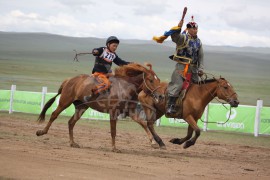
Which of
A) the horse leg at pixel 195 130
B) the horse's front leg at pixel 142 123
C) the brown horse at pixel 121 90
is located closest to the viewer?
the horse leg at pixel 195 130

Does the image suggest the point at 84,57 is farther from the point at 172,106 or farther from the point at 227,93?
the point at 227,93

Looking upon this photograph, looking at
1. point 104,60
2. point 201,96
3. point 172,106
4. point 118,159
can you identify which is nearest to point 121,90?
point 104,60

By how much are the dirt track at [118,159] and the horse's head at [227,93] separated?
144 centimetres

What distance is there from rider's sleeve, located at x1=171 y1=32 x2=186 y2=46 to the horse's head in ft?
4.71

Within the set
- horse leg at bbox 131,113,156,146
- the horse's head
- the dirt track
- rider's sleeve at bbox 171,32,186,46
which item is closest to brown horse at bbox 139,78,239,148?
the horse's head

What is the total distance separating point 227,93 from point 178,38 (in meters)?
1.86

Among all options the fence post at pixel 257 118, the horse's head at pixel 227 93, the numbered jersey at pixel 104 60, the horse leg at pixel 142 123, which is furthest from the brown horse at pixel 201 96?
the fence post at pixel 257 118

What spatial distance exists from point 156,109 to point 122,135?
4.02 metres

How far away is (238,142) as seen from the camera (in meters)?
19.4

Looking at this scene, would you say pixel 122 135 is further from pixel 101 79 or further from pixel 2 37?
pixel 2 37

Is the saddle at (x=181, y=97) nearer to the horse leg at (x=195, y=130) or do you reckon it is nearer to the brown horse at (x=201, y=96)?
the brown horse at (x=201, y=96)

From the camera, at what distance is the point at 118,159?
39.5 ft

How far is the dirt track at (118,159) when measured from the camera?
957 cm

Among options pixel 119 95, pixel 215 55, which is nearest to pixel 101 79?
pixel 119 95
